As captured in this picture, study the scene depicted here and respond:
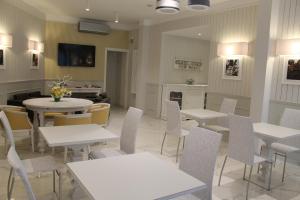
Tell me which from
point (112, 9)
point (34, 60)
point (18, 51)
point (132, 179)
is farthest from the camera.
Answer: point (34, 60)

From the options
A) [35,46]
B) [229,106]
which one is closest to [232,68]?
[229,106]

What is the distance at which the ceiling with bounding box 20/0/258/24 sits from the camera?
595 cm

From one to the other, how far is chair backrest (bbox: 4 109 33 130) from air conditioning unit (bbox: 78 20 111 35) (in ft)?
16.3

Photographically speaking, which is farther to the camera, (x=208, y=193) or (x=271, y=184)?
(x=271, y=184)

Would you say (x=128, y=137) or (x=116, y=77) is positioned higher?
(x=116, y=77)

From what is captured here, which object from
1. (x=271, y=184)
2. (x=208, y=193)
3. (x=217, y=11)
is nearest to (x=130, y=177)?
(x=208, y=193)

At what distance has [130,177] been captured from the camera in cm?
171

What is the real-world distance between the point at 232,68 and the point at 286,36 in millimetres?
1407

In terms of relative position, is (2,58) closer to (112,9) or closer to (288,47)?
(112,9)

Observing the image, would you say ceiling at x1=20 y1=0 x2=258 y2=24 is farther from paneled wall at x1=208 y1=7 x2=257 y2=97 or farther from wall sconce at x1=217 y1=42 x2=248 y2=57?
wall sconce at x1=217 y1=42 x2=248 y2=57

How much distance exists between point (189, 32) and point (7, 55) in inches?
190

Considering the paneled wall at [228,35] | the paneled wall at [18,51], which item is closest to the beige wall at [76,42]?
the paneled wall at [18,51]

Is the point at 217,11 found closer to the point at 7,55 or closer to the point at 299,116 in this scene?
the point at 299,116

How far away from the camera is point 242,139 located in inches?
120
